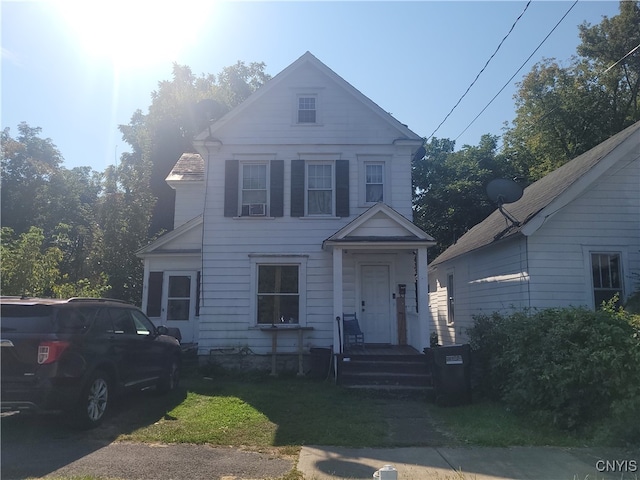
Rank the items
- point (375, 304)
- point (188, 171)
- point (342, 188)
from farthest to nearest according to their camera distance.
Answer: point (188, 171)
point (342, 188)
point (375, 304)

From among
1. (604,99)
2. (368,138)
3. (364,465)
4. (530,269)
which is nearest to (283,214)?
(368,138)

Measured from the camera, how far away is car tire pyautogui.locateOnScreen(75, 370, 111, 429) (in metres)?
6.77

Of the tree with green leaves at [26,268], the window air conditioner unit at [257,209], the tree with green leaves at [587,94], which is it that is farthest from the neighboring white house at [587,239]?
the tree with green leaves at [587,94]

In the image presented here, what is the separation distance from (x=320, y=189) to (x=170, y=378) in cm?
636

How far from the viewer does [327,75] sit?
1395cm

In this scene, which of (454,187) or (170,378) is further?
(454,187)

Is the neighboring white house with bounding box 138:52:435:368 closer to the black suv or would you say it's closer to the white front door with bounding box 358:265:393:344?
the white front door with bounding box 358:265:393:344

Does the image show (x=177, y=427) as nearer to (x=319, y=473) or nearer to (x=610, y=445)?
(x=319, y=473)

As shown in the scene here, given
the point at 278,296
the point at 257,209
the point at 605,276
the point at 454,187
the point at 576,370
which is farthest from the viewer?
the point at 454,187

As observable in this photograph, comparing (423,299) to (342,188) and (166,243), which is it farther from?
(166,243)

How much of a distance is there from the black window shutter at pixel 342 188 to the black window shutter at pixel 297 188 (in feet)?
3.16

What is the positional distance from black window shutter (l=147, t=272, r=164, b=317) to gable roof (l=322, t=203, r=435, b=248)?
6008 millimetres

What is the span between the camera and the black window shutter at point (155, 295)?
1520 cm

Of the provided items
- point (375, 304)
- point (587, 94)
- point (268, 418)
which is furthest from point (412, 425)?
point (587, 94)
